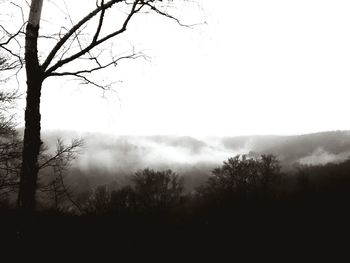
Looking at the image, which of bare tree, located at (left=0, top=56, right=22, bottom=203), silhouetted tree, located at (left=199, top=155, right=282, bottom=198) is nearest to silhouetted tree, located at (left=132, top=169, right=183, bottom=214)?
silhouetted tree, located at (left=199, top=155, right=282, bottom=198)

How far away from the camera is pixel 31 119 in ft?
15.6

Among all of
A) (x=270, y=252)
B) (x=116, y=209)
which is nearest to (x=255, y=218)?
(x=270, y=252)

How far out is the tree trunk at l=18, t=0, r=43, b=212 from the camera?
458 centimetres

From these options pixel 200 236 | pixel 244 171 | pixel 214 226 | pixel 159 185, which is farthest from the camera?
pixel 244 171

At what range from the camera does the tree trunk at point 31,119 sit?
458 centimetres

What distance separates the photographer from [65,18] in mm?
4996

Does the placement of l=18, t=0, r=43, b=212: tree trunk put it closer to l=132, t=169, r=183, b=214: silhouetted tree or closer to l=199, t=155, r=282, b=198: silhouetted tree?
l=132, t=169, r=183, b=214: silhouetted tree

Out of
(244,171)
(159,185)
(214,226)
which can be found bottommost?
(159,185)

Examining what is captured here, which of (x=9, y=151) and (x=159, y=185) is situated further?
(x=159, y=185)

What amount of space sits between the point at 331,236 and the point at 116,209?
417cm

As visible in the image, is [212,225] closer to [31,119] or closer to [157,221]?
[157,221]

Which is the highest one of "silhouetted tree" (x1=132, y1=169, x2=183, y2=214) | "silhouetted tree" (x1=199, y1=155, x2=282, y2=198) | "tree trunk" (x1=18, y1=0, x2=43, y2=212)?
"tree trunk" (x1=18, y1=0, x2=43, y2=212)

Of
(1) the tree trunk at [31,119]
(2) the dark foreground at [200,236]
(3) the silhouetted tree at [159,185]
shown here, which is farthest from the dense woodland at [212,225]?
(3) the silhouetted tree at [159,185]

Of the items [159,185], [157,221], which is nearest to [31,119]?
[157,221]
